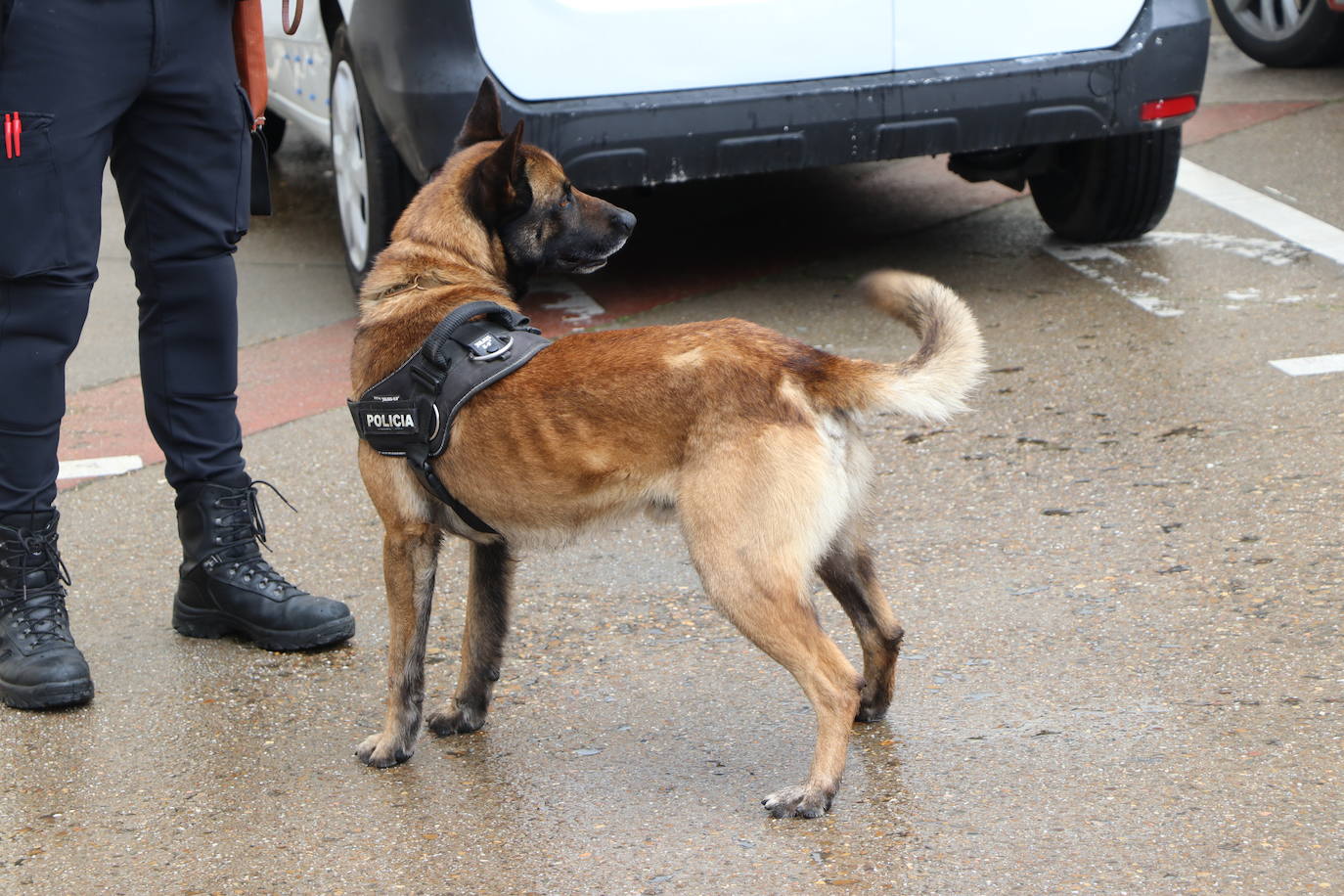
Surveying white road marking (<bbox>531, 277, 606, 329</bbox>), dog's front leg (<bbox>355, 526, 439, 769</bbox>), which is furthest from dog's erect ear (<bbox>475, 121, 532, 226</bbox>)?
white road marking (<bbox>531, 277, 606, 329</bbox>)

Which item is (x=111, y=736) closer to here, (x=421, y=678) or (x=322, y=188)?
(x=421, y=678)

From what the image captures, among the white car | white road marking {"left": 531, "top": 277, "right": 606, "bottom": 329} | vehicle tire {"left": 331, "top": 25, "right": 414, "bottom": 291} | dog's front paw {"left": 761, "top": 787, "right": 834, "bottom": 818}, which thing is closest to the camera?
dog's front paw {"left": 761, "top": 787, "right": 834, "bottom": 818}

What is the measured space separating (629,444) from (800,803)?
0.72 meters

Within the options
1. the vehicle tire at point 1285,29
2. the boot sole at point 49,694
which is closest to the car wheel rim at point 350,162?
the boot sole at point 49,694

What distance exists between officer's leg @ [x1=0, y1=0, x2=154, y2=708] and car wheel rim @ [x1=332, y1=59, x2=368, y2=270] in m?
2.43

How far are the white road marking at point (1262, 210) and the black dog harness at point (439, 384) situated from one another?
375 centimetres

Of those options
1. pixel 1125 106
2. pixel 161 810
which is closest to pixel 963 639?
pixel 161 810

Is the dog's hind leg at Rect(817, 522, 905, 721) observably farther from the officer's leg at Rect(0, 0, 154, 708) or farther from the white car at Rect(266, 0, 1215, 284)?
the white car at Rect(266, 0, 1215, 284)

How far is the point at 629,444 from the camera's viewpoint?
9.65 ft

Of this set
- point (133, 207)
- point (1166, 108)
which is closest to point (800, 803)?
point (133, 207)

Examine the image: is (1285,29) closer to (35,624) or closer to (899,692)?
(899,692)

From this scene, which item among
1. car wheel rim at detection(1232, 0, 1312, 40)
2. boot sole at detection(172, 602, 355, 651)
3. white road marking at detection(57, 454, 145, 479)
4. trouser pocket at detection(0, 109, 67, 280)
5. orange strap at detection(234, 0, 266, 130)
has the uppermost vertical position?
orange strap at detection(234, 0, 266, 130)

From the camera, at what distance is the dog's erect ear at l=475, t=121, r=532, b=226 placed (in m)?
3.24

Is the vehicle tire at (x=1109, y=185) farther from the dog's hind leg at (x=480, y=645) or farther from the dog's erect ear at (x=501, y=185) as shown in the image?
the dog's hind leg at (x=480, y=645)
